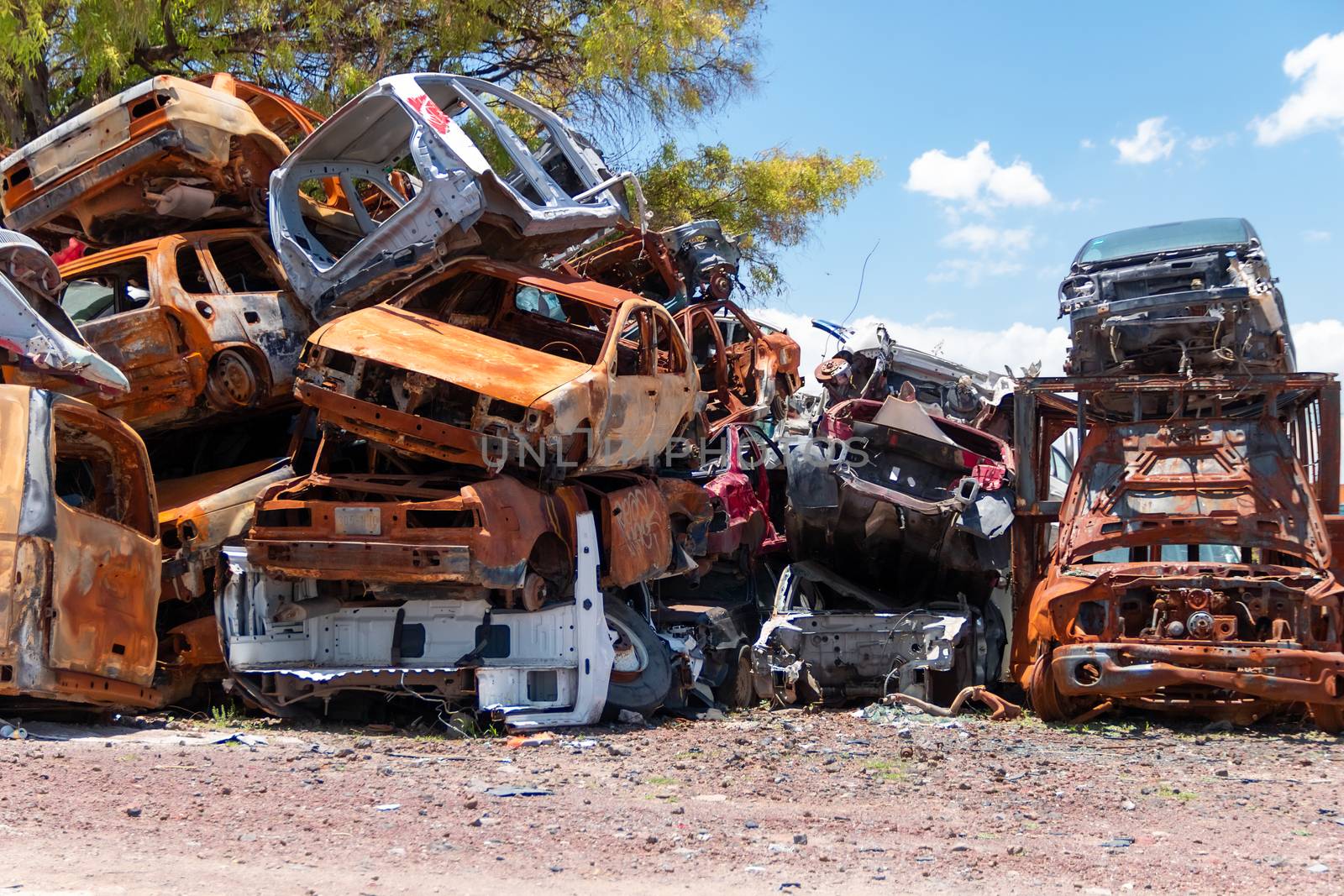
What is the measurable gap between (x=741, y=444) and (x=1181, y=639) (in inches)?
161

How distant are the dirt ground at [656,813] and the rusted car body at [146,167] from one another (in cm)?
457

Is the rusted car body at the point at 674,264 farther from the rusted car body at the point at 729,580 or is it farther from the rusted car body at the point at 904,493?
the rusted car body at the point at 904,493

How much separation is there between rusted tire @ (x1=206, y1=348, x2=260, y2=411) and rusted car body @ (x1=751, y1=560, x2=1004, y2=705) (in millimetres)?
4081

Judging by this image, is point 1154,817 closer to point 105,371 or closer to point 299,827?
point 299,827

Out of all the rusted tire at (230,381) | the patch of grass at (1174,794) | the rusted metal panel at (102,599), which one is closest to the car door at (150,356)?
the rusted tire at (230,381)

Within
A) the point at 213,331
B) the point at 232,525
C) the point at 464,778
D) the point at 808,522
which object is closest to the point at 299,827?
the point at 464,778

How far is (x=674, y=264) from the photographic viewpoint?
14.4m

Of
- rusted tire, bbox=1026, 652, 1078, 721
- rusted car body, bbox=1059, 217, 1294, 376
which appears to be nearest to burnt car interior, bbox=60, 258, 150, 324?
rusted tire, bbox=1026, 652, 1078, 721

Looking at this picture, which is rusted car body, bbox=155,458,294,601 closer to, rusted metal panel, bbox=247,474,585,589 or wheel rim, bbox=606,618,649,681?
rusted metal panel, bbox=247,474,585,589

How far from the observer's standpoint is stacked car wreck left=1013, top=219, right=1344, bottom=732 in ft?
28.2

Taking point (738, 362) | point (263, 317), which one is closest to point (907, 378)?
point (738, 362)

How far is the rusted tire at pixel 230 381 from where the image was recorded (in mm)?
9555

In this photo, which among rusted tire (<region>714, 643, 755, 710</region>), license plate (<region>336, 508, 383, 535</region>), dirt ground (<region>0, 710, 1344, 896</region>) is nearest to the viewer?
dirt ground (<region>0, 710, 1344, 896</region>)

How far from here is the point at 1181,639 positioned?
870 centimetres
